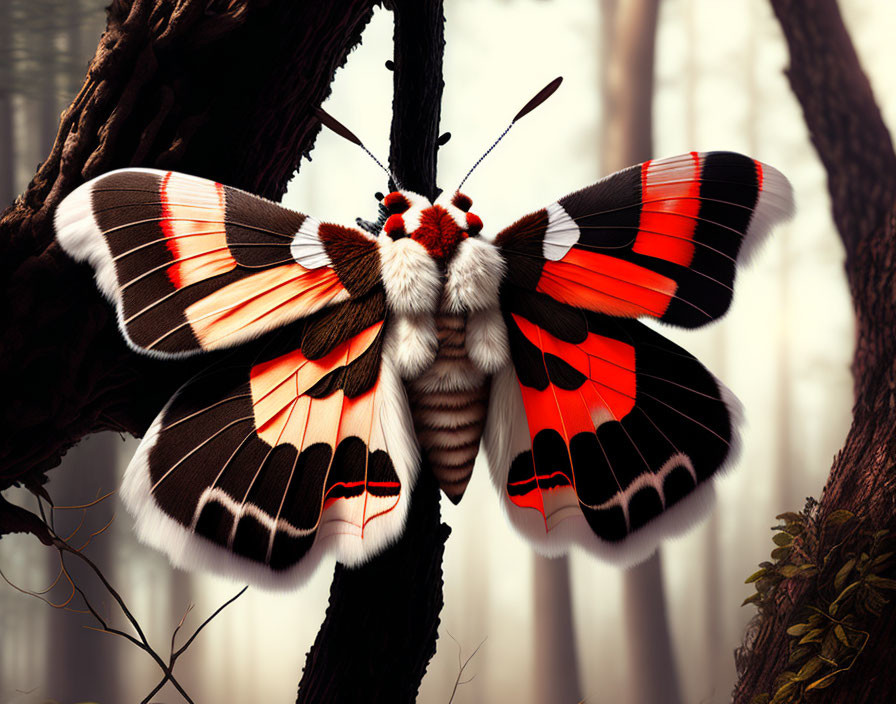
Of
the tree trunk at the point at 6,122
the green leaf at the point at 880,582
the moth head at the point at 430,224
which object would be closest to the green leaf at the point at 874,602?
the green leaf at the point at 880,582

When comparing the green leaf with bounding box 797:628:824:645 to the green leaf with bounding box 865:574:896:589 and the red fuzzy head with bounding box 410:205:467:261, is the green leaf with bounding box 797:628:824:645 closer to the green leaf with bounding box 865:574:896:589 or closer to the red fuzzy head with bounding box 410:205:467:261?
the green leaf with bounding box 865:574:896:589

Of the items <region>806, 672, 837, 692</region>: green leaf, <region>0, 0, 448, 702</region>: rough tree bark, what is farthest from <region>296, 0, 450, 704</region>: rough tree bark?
<region>806, 672, 837, 692</region>: green leaf

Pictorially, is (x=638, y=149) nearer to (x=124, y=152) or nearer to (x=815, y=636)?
(x=815, y=636)

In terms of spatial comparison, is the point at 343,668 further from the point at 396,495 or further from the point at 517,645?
the point at 517,645

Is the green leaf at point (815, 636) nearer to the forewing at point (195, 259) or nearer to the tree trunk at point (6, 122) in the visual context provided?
the forewing at point (195, 259)

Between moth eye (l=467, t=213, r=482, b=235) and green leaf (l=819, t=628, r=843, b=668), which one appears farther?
green leaf (l=819, t=628, r=843, b=668)

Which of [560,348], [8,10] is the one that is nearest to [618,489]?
[560,348]

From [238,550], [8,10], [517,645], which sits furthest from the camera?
[517,645]
